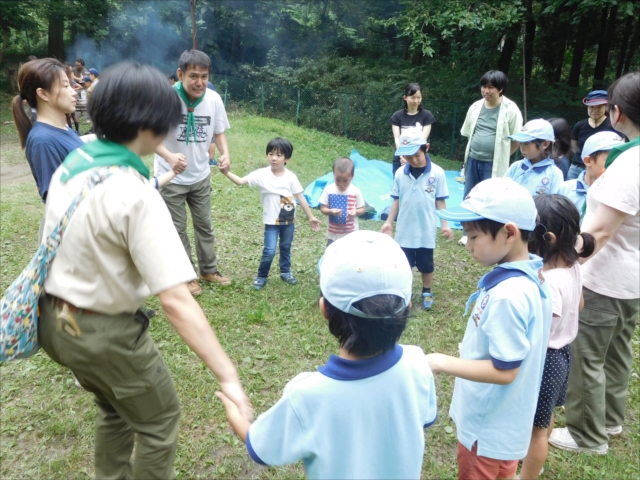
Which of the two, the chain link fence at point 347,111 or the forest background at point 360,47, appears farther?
the chain link fence at point 347,111

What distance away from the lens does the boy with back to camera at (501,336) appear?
1773 mm

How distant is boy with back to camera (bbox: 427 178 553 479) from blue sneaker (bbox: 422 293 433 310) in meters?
2.51

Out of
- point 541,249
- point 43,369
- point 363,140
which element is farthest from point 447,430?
point 363,140

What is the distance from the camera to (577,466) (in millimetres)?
2812

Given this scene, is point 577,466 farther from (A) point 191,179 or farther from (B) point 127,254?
(A) point 191,179

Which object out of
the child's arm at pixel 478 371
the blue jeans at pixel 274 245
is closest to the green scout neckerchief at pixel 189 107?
the blue jeans at pixel 274 245

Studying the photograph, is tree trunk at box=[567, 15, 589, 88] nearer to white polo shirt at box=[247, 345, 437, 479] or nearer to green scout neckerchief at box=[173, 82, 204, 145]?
green scout neckerchief at box=[173, 82, 204, 145]

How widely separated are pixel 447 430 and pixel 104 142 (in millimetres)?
2504

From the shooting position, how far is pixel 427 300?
4602mm

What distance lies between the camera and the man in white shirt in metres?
4.23

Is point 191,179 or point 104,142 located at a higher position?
point 104,142

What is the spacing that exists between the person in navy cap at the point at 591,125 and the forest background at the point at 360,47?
15.6 feet

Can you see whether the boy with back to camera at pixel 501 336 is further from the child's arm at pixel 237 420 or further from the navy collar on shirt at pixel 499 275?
the child's arm at pixel 237 420

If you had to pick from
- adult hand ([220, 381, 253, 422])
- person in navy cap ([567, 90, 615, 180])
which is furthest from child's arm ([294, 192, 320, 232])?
person in navy cap ([567, 90, 615, 180])
